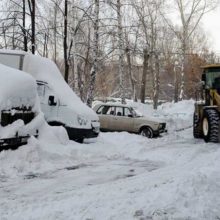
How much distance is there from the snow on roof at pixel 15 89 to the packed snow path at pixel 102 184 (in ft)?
3.49

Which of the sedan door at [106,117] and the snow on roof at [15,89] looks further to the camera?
the sedan door at [106,117]

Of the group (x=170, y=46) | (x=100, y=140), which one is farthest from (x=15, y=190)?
(x=170, y=46)

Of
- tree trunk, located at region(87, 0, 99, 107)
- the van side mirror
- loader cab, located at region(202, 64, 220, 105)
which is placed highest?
tree trunk, located at region(87, 0, 99, 107)

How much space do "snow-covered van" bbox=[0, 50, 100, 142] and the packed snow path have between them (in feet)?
4.25

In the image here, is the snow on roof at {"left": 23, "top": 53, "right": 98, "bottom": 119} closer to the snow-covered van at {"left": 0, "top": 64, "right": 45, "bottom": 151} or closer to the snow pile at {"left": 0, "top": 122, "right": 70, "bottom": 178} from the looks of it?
the snow pile at {"left": 0, "top": 122, "right": 70, "bottom": 178}

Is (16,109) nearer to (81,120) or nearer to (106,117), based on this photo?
(81,120)

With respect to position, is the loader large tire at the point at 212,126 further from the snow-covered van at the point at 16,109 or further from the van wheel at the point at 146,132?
the snow-covered van at the point at 16,109

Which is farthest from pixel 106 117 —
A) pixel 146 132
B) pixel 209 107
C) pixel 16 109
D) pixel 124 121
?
pixel 16 109

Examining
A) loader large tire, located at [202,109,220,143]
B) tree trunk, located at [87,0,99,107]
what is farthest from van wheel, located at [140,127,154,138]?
tree trunk, located at [87,0,99,107]

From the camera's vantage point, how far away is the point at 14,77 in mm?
11500

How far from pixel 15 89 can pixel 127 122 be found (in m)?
9.56

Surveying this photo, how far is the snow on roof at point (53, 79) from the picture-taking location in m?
15.3

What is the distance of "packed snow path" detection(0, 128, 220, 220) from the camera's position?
19.3 feet

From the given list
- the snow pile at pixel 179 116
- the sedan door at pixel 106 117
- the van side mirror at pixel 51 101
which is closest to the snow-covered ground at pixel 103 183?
the van side mirror at pixel 51 101
